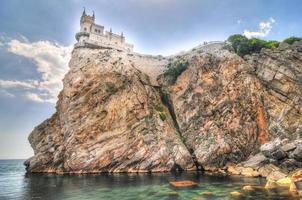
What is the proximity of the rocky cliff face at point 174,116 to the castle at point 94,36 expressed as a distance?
18546mm

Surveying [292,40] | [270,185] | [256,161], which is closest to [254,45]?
[292,40]

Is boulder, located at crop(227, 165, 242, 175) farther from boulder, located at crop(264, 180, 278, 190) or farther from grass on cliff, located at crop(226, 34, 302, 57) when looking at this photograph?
grass on cliff, located at crop(226, 34, 302, 57)

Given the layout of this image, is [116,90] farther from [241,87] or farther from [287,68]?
[287,68]

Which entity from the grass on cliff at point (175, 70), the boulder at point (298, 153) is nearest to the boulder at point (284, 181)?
the boulder at point (298, 153)

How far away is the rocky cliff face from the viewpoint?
50.9 metres

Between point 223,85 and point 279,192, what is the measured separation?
31.6 meters

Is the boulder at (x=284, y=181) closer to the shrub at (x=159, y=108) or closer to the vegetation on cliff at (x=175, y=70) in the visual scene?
the shrub at (x=159, y=108)

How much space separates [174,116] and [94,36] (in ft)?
132

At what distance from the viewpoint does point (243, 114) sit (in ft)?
173

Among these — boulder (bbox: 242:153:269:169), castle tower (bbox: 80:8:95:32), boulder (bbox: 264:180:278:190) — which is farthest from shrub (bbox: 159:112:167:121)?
castle tower (bbox: 80:8:95:32)

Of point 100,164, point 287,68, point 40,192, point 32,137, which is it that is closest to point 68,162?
point 100,164

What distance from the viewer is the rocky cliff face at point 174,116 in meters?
50.9

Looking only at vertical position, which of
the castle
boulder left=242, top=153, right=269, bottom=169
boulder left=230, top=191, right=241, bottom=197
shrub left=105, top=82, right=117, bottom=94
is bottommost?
boulder left=230, top=191, right=241, bottom=197

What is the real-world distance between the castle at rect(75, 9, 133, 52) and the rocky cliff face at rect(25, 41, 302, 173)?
18546 millimetres
